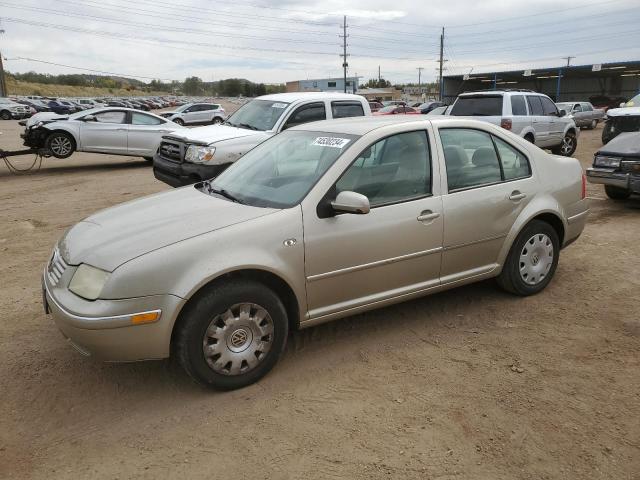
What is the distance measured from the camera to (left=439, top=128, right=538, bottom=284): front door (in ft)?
13.3

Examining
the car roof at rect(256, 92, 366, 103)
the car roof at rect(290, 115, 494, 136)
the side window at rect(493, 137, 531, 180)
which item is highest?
the car roof at rect(256, 92, 366, 103)

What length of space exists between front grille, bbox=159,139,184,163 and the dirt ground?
4037mm

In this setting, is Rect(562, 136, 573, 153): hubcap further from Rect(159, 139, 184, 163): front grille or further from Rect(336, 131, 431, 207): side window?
Rect(336, 131, 431, 207): side window

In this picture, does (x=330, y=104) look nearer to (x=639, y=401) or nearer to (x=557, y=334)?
(x=557, y=334)

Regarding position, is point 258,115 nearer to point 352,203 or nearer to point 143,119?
point 143,119

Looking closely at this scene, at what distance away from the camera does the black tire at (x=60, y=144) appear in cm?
1280

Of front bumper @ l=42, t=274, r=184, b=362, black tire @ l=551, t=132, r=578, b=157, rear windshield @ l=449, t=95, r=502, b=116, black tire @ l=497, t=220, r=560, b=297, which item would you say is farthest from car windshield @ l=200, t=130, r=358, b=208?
black tire @ l=551, t=132, r=578, b=157

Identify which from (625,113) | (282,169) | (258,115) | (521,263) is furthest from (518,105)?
(282,169)

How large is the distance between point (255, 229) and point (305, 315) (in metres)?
0.68

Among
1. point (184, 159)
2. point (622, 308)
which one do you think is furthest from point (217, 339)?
point (184, 159)

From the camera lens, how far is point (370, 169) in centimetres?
376

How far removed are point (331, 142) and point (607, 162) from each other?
6.24 metres

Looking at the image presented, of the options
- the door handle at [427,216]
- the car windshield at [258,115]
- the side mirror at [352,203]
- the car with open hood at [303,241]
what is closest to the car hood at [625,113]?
the car windshield at [258,115]

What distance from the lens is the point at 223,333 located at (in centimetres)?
318
